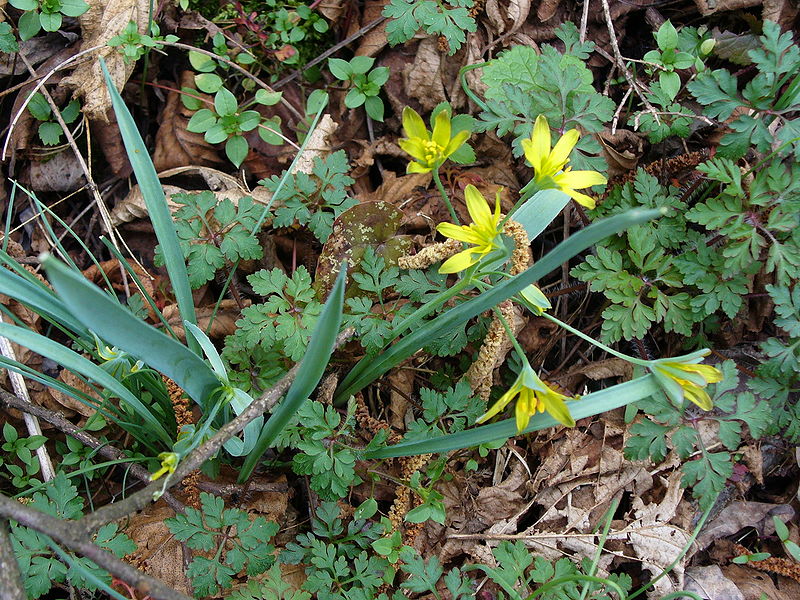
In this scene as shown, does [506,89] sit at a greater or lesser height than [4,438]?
greater

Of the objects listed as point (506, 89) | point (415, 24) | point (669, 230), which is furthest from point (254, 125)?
point (669, 230)

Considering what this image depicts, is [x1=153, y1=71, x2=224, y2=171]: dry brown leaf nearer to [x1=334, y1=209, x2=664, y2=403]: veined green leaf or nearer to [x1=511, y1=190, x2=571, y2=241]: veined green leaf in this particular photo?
[x1=334, y1=209, x2=664, y2=403]: veined green leaf

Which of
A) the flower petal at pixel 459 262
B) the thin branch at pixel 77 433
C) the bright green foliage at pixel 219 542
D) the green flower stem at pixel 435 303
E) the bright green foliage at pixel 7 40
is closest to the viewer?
the flower petal at pixel 459 262

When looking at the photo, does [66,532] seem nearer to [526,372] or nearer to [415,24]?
[526,372]

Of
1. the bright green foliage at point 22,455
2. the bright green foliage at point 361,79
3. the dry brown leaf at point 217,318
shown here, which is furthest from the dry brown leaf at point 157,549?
the bright green foliage at point 361,79

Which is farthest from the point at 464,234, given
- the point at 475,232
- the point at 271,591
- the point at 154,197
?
the point at 271,591

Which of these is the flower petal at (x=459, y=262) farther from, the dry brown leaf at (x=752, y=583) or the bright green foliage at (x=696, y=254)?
the dry brown leaf at (x=752, y=583)
